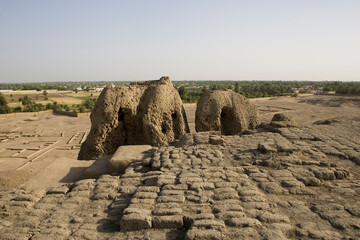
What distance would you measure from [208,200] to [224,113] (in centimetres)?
586

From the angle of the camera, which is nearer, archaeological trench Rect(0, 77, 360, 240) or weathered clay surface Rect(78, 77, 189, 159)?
archaeological trench Rect(0, 77, 360, 240)

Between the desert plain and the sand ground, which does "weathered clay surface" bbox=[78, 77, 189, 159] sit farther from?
the desert plain

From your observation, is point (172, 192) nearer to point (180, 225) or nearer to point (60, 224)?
point (180, 225)

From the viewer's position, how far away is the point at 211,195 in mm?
3352

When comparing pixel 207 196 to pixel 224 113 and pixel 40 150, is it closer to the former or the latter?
pixel 224 113

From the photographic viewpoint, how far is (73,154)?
12.7 m

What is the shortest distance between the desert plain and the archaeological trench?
0.5 inches

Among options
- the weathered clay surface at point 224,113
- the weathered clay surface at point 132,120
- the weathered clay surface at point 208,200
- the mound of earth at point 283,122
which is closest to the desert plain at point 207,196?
the weathered clay surface at point 208,200

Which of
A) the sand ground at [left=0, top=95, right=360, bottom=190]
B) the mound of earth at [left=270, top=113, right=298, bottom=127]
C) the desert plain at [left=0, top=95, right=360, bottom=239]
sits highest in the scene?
the mound of earth at [left=270, top=113, right=298, bottom=127]

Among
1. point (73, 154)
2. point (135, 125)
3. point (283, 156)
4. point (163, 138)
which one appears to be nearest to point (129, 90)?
point (135, 125)

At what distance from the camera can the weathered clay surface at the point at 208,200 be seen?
2.73m

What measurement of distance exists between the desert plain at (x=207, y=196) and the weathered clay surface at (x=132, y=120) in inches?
60.0

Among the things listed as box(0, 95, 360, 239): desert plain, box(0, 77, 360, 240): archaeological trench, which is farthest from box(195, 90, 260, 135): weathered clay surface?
box(0, 95, 360, 239): desert plain

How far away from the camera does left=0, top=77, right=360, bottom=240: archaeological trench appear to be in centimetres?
275
